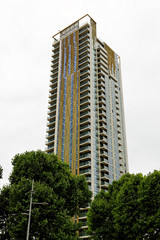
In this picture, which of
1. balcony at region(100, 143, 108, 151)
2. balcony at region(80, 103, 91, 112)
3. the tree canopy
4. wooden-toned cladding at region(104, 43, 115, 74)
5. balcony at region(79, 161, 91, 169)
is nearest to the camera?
the tree canopy

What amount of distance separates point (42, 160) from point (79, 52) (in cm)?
5860

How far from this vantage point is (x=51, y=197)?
2973 centimetres

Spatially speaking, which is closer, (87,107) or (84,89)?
(87,107)

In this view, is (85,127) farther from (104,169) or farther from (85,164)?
(104,169)

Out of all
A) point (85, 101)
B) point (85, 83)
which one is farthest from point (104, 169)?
point (85, 83)

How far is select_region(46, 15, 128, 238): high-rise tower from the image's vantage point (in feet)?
229

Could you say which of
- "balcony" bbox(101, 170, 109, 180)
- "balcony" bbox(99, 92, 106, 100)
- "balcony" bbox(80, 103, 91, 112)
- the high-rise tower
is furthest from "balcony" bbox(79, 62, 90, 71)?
"balcony" bbox(101, 170, 109, 180)

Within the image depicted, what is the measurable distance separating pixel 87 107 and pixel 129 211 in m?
46.1

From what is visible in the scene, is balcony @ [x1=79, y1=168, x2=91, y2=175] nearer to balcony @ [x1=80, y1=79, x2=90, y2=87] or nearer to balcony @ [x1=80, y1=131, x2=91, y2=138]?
balcony @ [x1=80, y1=131, x2=91, y2=138]

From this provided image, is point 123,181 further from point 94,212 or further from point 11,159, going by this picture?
point 11,159

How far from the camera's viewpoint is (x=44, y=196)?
29094mm

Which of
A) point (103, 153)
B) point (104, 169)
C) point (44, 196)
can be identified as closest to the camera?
point (44, 196)

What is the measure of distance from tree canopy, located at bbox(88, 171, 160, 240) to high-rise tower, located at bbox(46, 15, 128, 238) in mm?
29127

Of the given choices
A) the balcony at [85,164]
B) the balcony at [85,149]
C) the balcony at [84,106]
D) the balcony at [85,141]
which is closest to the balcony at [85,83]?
the balcony at [84,106]
